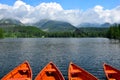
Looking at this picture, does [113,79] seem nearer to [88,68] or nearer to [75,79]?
[75,79]

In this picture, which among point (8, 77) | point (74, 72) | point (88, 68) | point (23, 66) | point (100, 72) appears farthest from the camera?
point (88, 68)

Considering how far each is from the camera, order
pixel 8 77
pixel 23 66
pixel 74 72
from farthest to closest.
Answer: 1. pixel 23 66
2. pixel 74 72
3. pixel 8 77

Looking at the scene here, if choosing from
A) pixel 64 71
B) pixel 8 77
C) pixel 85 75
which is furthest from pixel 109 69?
pixel 8 77

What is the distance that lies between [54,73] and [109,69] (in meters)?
9.97

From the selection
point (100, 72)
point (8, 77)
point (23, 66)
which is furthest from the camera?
point (100, 72)

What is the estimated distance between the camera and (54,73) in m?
45.4

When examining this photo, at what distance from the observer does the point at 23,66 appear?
4922cm

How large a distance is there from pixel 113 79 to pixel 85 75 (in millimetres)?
4935

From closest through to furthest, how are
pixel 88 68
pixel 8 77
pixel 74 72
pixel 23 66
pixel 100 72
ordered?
pixel 8 77, pixel 74 72, pixel 23 66, pixel 100 72, pixel 88 68

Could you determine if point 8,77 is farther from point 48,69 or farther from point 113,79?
point 113,79

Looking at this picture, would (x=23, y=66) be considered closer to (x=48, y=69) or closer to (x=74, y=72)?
(x=48, y=69)

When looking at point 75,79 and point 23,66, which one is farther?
point 23,66

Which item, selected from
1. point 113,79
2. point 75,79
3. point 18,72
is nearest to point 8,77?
point 18,72

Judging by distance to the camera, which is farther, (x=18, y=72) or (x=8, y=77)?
(x=18, y=72)
